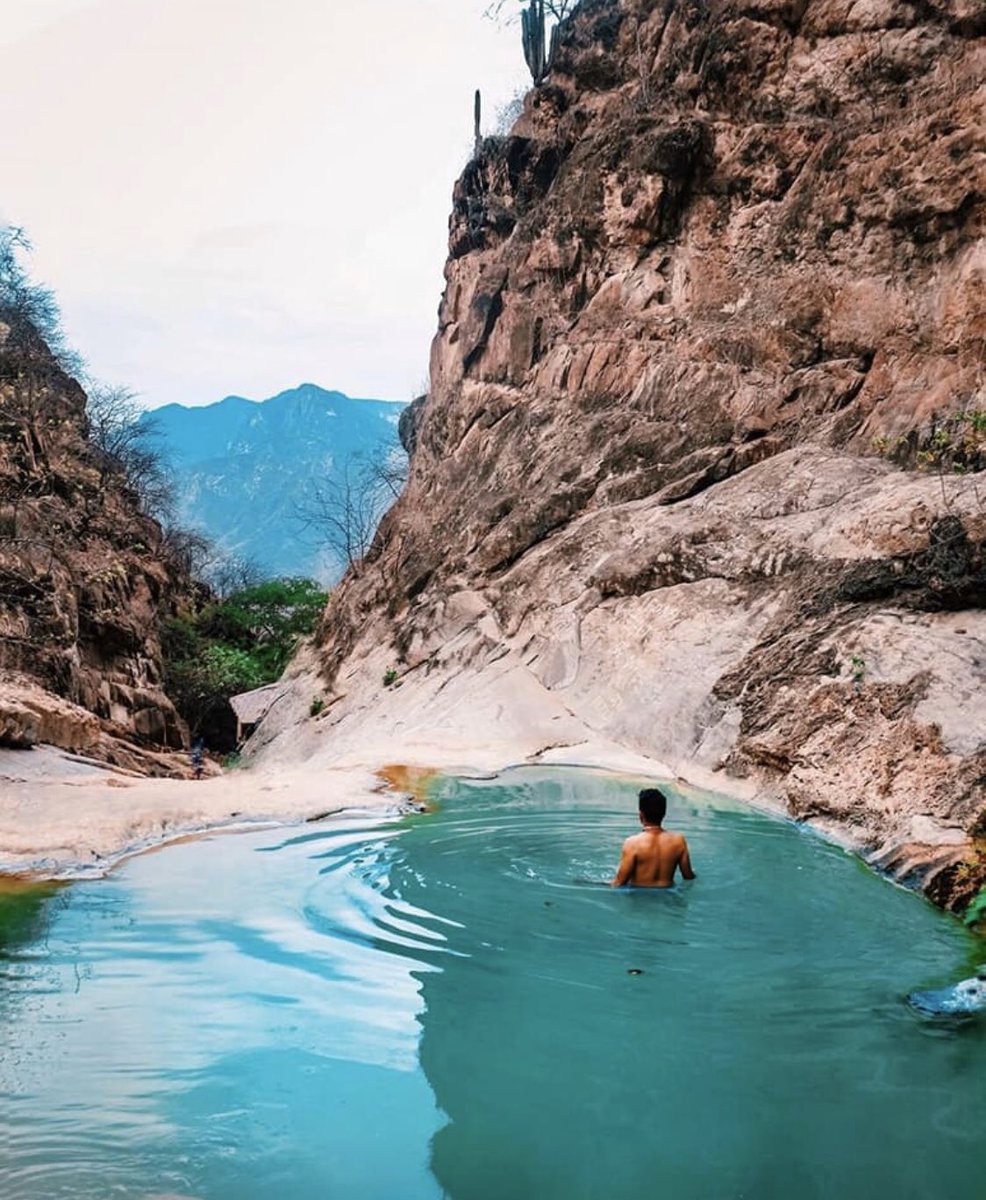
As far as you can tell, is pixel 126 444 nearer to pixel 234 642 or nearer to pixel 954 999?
pixel 234 642

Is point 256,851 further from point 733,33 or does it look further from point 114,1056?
point 733,33

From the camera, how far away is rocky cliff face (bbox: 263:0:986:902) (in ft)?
41.5

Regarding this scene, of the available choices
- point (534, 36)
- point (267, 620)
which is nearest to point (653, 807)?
point (267, 620)

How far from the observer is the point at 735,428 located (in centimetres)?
2002

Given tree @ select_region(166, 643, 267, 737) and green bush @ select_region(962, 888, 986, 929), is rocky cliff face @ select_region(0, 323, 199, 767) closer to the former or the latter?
tree @ select_region(166, 643, 267, 737)

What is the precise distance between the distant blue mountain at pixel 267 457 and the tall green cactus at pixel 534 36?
91022mm

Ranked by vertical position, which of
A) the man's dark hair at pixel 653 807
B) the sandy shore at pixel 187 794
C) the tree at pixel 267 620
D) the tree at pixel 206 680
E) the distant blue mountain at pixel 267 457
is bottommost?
the sandy shore at pixel 187 794

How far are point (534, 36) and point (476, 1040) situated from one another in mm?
34961

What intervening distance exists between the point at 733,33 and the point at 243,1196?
26.9m

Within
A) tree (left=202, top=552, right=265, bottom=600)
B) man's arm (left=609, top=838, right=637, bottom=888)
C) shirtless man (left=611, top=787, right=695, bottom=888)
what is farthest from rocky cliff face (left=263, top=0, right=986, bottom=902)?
tree (left=202, top=552, right=265, bottom=600)

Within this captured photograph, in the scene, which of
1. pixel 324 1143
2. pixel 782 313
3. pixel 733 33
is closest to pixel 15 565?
pixel 782 313

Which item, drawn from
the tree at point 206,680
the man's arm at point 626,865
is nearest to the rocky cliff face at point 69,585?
the tree at point 206,680

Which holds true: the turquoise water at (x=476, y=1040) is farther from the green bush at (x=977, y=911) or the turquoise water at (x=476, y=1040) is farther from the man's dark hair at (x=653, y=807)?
the man's dark hair at (x=653, y=807)

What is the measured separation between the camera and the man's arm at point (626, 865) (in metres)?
7.69
